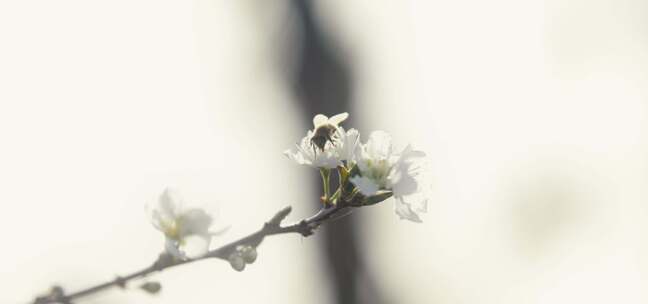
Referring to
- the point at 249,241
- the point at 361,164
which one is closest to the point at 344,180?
the point at 361,164

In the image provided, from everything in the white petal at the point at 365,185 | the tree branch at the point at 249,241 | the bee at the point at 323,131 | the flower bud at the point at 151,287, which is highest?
the bee at the point at 323,131

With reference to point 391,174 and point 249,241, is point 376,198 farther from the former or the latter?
point 249,241

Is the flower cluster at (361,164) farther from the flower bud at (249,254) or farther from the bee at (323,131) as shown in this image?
the flower bud at (249,254)

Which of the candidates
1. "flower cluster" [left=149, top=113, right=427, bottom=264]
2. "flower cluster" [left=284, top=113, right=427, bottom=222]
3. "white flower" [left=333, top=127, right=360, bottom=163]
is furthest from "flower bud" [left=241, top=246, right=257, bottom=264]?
"white flower" [left=333, top=127, right=360, bottom=163]

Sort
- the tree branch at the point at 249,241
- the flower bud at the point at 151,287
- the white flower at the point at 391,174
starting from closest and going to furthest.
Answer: the tree branch at the point at 249,241 → the flower bud at the point at 151,287 → the white flower at the point at 391,174

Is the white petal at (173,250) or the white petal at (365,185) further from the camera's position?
the white petal at (365,185)

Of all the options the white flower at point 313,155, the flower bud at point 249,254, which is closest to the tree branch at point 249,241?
the flower bud at point 249,254

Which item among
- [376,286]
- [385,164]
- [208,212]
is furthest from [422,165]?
[376,286]

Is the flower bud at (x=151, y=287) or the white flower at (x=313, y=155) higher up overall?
the white flower at (x=313, y=155)

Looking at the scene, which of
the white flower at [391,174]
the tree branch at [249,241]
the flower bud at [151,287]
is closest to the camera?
the tree branch at [249,241]

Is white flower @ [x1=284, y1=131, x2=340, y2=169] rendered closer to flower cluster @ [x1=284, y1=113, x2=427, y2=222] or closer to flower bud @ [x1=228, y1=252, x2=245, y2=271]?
flower cluster @ [x1=284, y1=113, x2=427, y2=222]

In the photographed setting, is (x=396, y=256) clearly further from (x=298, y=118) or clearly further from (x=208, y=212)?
(x=208, y=212)
